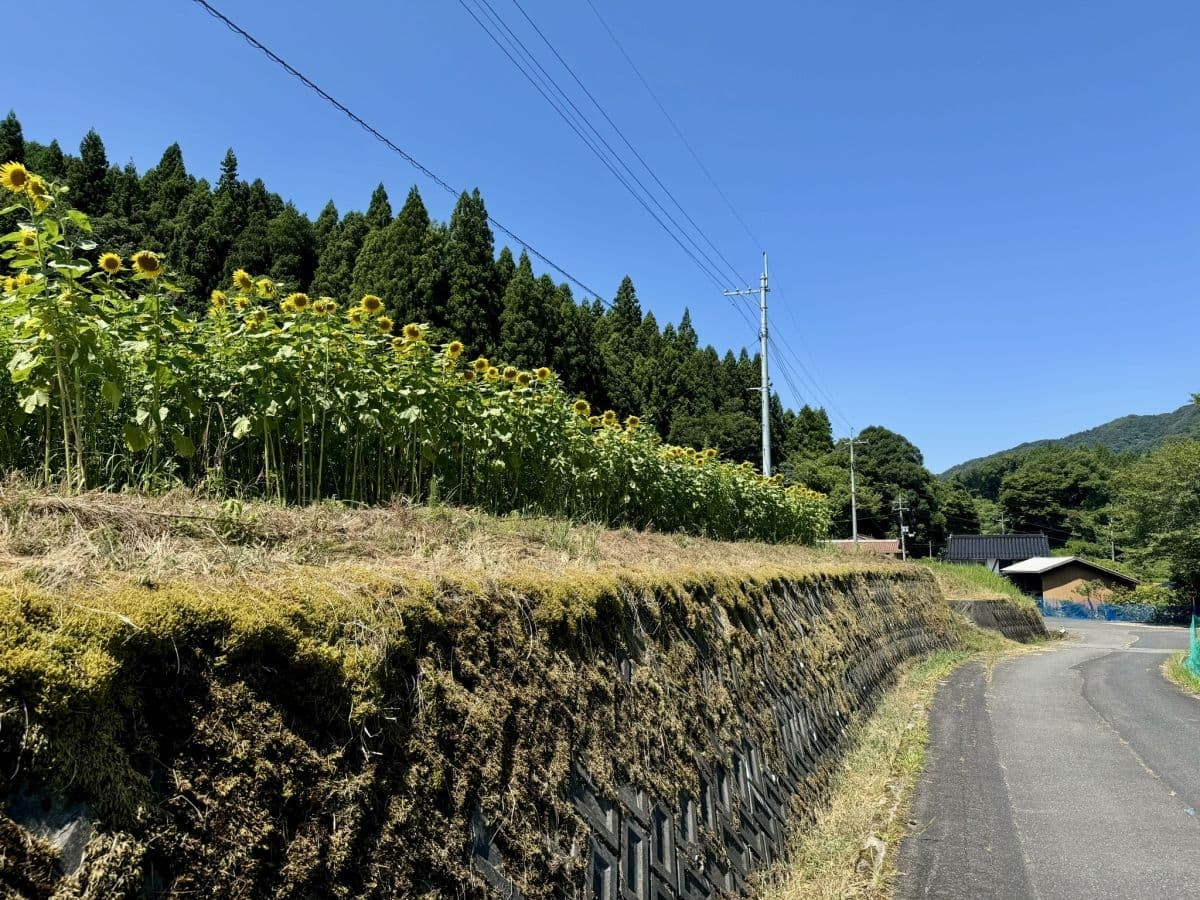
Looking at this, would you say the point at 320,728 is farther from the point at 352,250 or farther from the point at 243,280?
the point at 352,250

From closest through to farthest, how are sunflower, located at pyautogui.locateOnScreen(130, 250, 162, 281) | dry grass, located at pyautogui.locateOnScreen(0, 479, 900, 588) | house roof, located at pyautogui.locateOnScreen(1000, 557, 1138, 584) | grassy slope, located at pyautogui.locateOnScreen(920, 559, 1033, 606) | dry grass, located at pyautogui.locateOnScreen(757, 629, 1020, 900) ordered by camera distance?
dry grass, located at pyautogui.locateOnScreen(0, 479, 900, 588) → sunflower, located at pyautogui.locateOnScreen(130, 250, 162, 281) → dry grass, located at pyautogui.locateOnScreen(757, 629, 1020, 900) → grassy slope, located at pyautogui.locateOnScreen(920, 559, 1033, 606) → house roof, located at pyautogui.locateOnScreen(1000, 557, 1138, 584)

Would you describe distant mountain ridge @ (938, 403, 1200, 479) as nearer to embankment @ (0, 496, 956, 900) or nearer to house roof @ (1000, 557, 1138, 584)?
house roof @ (1000, 557, 1138, 584)

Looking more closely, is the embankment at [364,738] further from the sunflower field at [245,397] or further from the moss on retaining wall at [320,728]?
the sunflower field at [245,397]

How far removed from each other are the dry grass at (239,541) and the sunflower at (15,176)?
4.47ft

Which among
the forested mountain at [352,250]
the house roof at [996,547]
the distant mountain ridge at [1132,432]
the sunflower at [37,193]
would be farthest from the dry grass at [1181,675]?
the distant mountain ridge at [1132,432]

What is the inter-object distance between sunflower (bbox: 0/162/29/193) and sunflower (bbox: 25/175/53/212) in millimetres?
31

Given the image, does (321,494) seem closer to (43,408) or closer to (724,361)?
(43,408)

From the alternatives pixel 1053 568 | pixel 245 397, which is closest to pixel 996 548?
pixel 1053 568


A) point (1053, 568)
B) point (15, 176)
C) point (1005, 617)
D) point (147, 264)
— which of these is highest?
point (15, 176)

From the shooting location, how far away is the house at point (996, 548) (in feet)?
217

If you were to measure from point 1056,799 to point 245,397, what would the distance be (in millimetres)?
8403

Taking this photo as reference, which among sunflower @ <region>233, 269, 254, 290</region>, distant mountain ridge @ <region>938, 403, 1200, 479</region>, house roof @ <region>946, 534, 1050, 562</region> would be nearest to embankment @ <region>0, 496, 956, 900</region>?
sunflower @ <region>233, 269, 254, 290</region>

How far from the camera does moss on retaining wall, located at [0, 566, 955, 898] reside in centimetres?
157

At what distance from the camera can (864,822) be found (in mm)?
6465
